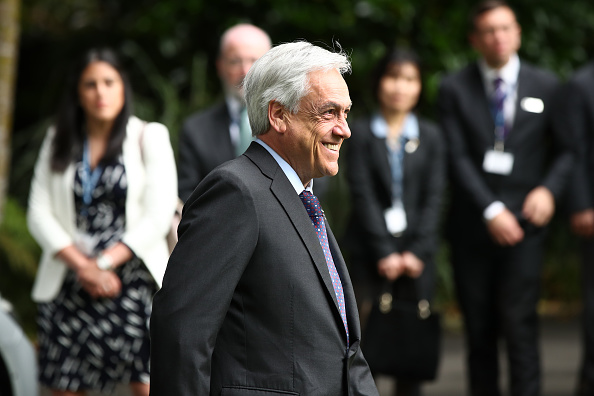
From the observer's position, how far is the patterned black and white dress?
15.1 ft

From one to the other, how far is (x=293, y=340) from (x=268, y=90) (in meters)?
0.74

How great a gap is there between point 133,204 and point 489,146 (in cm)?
259

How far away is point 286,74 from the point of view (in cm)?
285

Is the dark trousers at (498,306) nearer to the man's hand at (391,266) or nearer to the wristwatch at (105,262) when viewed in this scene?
the man's hand at (391,266)

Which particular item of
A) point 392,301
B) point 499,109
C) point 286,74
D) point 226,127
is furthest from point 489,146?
point 286,74

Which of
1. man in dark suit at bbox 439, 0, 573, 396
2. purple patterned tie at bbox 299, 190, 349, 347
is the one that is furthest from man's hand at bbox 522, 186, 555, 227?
purple patterned tie at bbox 299, 190, 349, 347

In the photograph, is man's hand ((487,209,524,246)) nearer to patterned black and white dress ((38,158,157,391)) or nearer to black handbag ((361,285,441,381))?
black handbag ((361,285,441,381))

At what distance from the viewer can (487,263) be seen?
6281mm

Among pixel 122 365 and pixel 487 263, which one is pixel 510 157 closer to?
pixel 487 263

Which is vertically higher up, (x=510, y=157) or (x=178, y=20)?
(x=178, y=20)

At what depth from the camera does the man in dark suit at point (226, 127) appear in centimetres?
527

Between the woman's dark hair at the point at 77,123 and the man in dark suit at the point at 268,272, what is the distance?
198cm

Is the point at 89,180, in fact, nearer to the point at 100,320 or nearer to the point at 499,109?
the point at 100,320

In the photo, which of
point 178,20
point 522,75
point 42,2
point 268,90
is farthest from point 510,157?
point 42,2
